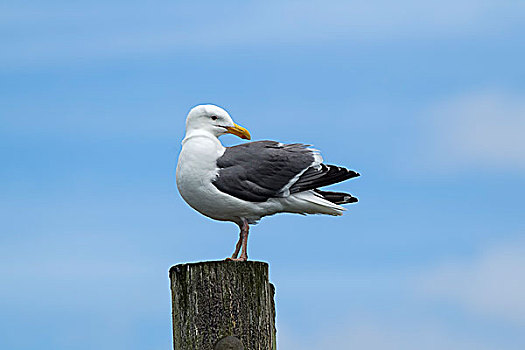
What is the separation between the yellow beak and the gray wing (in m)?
0.10

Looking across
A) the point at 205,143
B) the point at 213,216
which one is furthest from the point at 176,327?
the point at 205,143

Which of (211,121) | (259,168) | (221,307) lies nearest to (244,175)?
(259,168)

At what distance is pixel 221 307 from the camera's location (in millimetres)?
5297

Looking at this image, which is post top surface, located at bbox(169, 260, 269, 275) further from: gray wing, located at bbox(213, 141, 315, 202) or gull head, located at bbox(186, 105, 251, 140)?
gull head, located at bbox(186, 105, 251, 140)

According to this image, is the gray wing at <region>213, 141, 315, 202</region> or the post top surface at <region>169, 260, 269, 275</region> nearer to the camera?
the post top surface at <region>169, 260, 269, 275</region>

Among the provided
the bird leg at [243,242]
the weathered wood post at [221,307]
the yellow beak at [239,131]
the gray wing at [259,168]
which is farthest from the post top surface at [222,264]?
the yellow beak at [239,131]

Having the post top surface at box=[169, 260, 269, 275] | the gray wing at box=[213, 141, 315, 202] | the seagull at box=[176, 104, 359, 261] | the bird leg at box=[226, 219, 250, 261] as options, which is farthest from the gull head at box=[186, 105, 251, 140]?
the post top surface at box=[169, 260, 269, 275]

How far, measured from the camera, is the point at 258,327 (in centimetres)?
536

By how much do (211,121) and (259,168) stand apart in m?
0.70

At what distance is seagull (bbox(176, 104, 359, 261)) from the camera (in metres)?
6.52

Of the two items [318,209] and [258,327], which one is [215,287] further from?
[318,209]

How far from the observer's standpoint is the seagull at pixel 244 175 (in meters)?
6.52

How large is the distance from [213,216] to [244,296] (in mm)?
1421

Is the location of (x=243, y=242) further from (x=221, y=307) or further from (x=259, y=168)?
(x=221, y=307)
